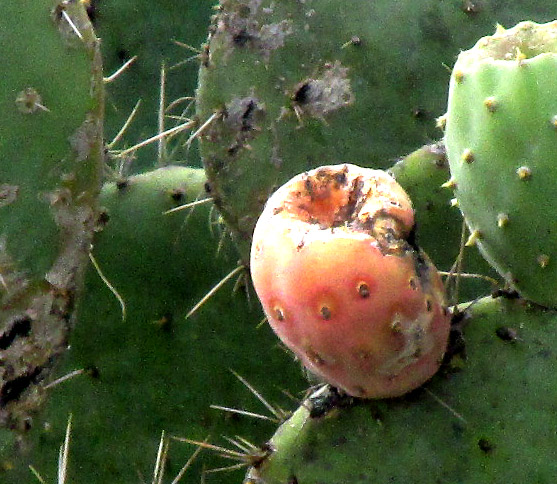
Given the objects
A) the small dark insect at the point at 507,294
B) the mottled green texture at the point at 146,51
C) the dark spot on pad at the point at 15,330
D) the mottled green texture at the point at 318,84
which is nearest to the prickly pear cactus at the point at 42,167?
the dark spot on pad at the point at 15,330

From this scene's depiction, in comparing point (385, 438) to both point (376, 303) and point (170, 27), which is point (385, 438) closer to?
point (376, 303)

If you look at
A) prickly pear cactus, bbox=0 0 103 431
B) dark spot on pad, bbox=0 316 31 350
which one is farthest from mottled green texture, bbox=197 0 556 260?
dark spot on pad, bbox=0 316 31 350

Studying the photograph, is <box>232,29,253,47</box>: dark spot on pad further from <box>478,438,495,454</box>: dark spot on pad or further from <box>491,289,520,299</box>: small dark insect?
<box>478,438,495,454</box>: dark spot on pad

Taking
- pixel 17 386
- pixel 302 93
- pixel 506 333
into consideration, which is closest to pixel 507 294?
pixel 506 333

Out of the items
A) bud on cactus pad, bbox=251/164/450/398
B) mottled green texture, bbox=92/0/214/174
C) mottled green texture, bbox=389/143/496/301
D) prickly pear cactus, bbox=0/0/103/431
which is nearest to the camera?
bud on cactus pad, bbox=251/164/450/398

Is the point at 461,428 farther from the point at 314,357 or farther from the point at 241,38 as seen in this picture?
the point at 241,38

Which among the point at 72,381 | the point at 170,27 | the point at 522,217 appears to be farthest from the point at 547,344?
the point at 170,27

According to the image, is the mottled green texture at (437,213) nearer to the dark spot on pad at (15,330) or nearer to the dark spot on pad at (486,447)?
the dark spot on pad at (486,447)
